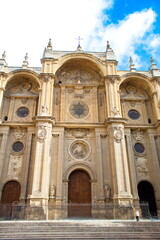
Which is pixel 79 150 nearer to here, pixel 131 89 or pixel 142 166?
pixel 142 166

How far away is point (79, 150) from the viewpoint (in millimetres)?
18250

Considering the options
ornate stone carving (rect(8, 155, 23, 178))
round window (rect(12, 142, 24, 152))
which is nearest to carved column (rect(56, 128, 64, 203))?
ornate stone carving (rect(8, 155, 23, 178))

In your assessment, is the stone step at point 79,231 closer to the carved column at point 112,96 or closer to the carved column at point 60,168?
the carved column at point 60,168

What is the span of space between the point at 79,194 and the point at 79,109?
27.1ft

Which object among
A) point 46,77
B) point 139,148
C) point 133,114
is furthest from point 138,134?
point 46,77

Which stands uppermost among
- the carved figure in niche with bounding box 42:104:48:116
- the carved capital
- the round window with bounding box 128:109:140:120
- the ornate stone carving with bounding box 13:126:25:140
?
the carved capital

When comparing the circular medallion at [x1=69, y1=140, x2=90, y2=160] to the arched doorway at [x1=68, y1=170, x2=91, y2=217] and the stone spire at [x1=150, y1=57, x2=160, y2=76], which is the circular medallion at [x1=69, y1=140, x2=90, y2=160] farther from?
the stone spire at [x1=150, y1=57, x2=160, y2=76]

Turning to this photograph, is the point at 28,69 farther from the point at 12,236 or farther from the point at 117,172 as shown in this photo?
the point at 12,236

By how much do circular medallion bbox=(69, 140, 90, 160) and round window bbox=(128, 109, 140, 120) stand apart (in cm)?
589

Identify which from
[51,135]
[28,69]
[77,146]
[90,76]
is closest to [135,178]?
[77,146]

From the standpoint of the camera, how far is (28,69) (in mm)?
20391

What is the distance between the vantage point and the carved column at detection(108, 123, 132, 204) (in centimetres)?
1495

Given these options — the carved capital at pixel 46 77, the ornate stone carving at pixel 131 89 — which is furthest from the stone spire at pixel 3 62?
the ornate stone carving at pixel 131 89

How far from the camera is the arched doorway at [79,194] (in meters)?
15.9
